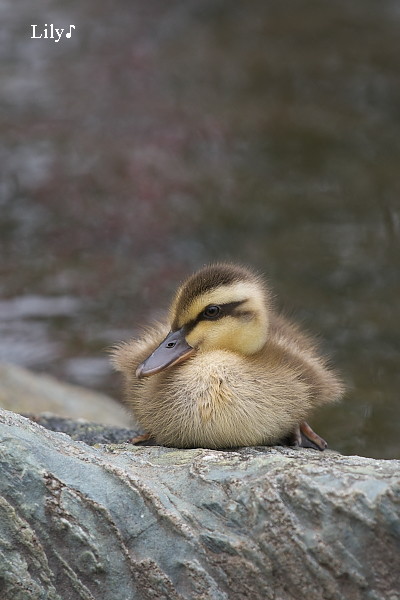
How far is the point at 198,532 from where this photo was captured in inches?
111

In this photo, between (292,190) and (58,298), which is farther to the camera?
(292,190)

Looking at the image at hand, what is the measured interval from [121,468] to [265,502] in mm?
448

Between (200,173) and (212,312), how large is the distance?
21.3ft

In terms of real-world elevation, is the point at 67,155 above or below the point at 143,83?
below

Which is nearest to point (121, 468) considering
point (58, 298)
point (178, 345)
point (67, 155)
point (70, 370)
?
point (178, 345)

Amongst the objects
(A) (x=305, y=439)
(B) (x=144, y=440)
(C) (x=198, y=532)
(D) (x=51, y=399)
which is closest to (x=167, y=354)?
(B) (x=144, y=440)

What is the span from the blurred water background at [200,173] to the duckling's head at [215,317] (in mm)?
1861

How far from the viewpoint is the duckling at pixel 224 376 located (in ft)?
11.3

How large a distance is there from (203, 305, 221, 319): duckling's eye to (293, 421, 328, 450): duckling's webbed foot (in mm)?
493

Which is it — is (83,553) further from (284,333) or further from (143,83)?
(143,83)

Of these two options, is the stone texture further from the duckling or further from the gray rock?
the gray rock

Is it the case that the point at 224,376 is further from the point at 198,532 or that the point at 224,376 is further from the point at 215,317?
the point at 198,532

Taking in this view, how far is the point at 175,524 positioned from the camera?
2.82m

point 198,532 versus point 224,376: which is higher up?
point 224,376
